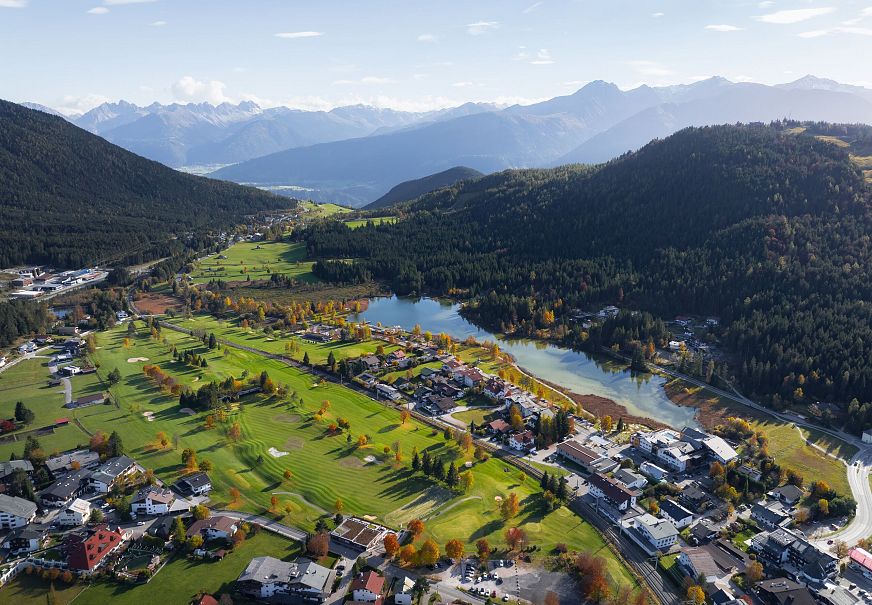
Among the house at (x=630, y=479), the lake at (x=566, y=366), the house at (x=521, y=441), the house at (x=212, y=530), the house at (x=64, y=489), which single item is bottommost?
the lake at (x=566, y=366)

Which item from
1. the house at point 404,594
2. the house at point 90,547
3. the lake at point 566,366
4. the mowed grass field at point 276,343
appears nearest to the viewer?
the house at point 404,594

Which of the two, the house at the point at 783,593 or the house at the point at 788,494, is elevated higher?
the house at the point at 783,593

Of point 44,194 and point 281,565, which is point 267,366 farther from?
point 44,194

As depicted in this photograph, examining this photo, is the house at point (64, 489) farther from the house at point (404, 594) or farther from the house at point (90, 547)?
the house at point (404, 594)

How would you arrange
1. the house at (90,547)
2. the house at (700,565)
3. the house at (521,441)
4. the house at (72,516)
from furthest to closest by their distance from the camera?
1. the house at (521,441)
2. the house at (72,516)
3. the house at (700,565)
4. the house at (90,547)

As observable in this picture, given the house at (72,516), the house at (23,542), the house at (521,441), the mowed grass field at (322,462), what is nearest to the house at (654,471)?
the house at (521,441)

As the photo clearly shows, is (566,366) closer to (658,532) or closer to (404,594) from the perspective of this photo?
(658,532)

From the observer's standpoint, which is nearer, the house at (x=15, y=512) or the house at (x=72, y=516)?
the house at (x=15, y=512)
